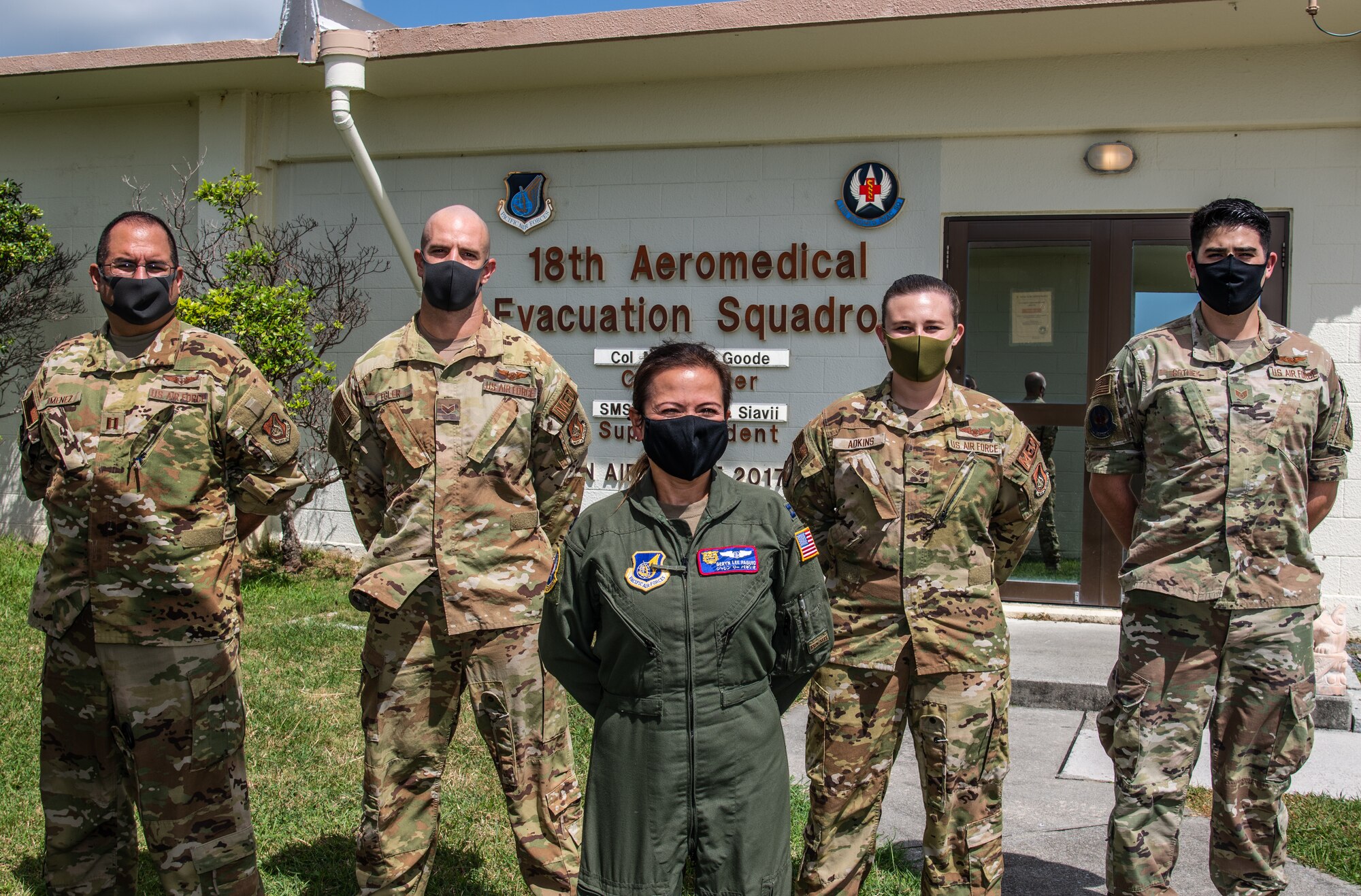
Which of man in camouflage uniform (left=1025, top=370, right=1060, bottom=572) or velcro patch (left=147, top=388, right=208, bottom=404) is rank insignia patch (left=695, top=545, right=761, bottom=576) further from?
man in camouflage uniform (left=1025, top=370, right=1060, bottom=572)

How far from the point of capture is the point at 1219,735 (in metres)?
3.34

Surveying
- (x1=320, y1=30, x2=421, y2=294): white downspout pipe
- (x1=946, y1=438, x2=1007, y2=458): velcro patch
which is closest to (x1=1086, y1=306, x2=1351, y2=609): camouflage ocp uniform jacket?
(x1=946, y1=438, x2=1007, y2=458): velcro patch

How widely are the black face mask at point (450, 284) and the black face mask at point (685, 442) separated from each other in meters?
0.94

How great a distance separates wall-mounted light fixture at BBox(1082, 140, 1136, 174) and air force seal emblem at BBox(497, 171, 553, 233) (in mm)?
3646

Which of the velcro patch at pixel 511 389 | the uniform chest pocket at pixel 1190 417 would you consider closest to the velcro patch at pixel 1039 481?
the uniform chest pocket at pixel 1190 417

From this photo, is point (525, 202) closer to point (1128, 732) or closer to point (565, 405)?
point (565, 405)

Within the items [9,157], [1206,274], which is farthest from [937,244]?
[9,157]

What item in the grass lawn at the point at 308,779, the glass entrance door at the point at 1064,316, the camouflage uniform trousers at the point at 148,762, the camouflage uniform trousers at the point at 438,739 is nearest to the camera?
the camouflage uniform trousers at the point at 148,762

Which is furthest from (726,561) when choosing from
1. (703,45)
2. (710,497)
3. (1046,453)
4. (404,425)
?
(1046,453)

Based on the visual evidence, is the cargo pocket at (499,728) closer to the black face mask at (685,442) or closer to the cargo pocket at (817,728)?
the cargo pocket at (817,728)

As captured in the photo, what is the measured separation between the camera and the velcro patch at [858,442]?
3.30m

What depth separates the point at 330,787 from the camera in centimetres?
452

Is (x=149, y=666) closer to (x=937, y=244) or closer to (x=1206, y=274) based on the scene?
(x=1206, y=274)

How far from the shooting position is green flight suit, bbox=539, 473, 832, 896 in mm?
2512
